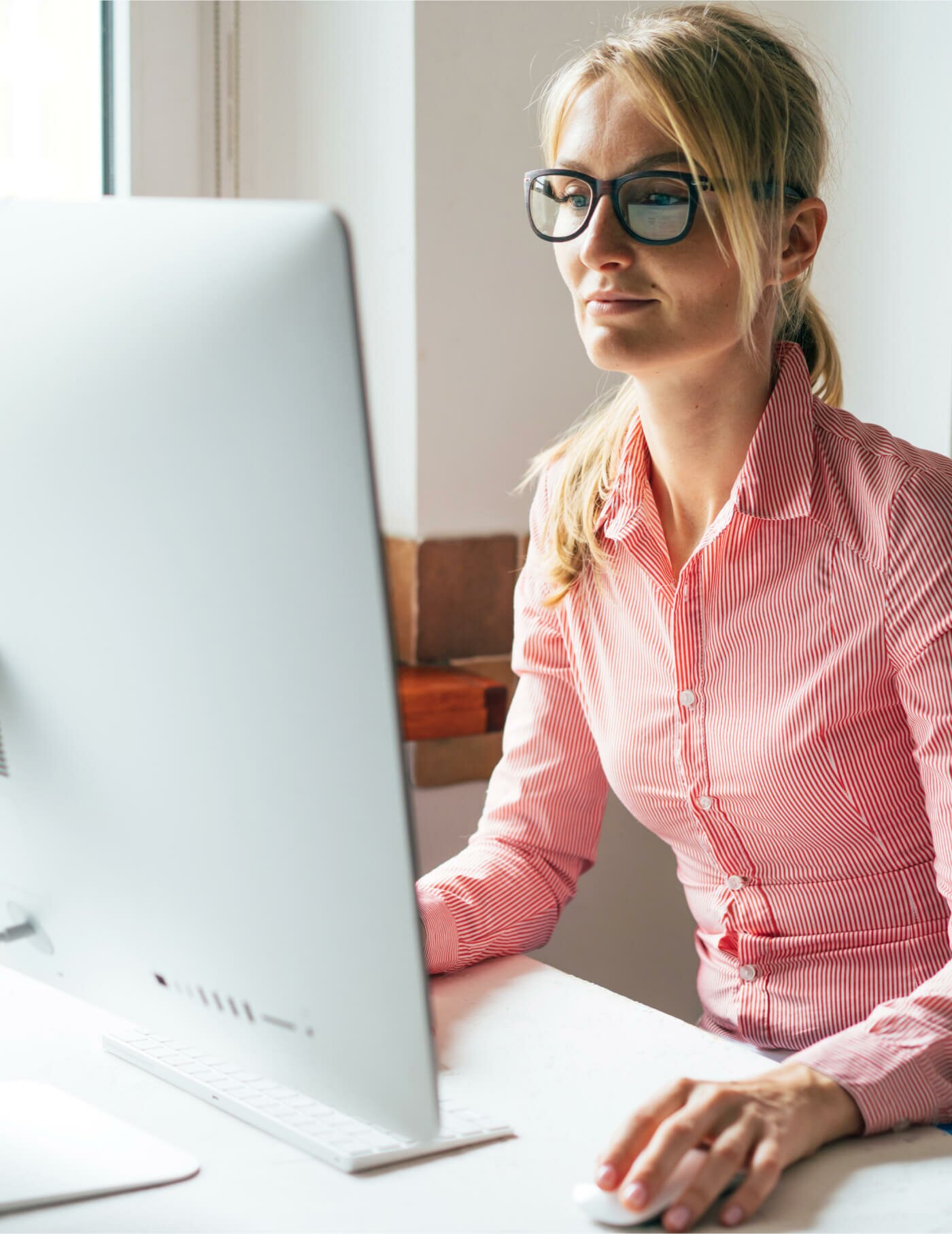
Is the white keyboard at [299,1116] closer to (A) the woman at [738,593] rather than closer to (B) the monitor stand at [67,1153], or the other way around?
(B) the monitor stand at [67,1153]

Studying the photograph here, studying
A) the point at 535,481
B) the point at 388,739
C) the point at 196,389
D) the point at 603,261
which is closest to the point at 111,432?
the point at 196,389

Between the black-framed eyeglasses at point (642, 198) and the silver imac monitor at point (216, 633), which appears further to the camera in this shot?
the black-framed eyeglasses at point (642, 198)

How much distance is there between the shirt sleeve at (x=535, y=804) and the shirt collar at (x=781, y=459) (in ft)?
0.46

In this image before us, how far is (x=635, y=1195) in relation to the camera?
27.7 inches

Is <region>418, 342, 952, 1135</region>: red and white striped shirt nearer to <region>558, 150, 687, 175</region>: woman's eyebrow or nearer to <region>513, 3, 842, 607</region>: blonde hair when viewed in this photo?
<region>513, 3, 842, 607</region>: blonde hair

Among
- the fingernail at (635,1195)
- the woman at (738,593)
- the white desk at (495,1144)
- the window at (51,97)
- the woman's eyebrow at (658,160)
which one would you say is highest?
the window at (51,97)

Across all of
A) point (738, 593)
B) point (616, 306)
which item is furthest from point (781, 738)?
point (616, 306)

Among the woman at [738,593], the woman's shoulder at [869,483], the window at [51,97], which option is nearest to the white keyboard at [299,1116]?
the woman at [738,593]

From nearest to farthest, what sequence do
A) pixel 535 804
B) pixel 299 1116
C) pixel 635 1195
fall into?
pixel 635 1195 → pixel 299 1116 → pixel 535 804

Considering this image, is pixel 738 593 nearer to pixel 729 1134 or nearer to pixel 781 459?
pixel 781 459

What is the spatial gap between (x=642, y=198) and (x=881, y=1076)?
71 cm

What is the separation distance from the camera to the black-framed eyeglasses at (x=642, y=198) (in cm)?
109

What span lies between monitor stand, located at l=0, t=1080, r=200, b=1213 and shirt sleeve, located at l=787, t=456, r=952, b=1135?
0.42 m

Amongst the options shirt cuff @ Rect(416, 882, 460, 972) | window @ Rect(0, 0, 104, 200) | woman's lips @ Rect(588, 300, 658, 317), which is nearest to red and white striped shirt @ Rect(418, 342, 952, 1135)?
shirt cuff @ Rect(416, 882, 460, 972)
